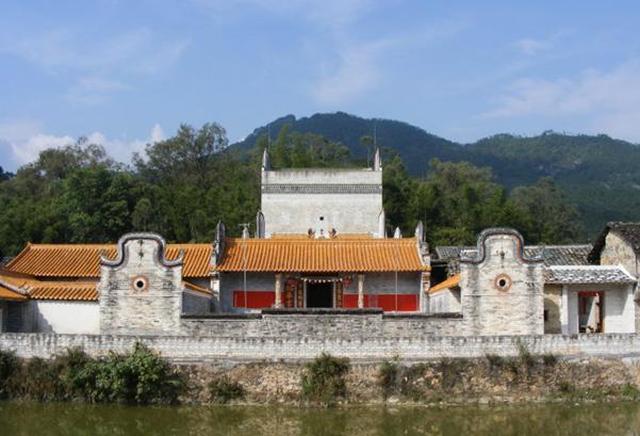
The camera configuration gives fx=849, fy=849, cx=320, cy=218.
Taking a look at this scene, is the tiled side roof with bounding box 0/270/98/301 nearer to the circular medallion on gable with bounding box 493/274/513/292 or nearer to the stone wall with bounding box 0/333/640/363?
the stone wall with bounding box 0/333/640/363

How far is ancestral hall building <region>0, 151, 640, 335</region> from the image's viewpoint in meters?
22.0

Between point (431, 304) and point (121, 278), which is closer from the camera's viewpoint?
point (121, 278)

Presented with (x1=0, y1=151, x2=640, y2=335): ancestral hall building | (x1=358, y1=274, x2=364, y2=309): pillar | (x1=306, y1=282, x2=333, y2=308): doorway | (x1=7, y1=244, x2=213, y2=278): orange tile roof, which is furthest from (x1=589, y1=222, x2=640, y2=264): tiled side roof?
(x1=7, y1=244, x2=213, y2=278): orange tile roof

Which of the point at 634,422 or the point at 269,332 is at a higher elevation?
the point at 269,332

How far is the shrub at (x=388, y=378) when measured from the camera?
20.5 metres

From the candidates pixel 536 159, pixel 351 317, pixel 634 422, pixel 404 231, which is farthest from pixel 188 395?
pixel 536 159

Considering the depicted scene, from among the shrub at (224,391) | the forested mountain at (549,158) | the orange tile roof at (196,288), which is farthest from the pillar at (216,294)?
the forested mountain at (549,158)

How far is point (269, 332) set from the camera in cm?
2156

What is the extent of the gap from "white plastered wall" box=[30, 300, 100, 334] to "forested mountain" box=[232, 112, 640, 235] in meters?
82.3

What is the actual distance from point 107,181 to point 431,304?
Answer: 2360cm

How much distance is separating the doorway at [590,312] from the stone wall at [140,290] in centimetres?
1183

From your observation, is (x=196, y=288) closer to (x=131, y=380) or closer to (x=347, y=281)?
(x=347, y=281)

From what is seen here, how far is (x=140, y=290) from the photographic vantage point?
72.5 feet

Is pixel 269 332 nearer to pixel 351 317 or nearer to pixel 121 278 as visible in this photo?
Answer: pixel 351 317
